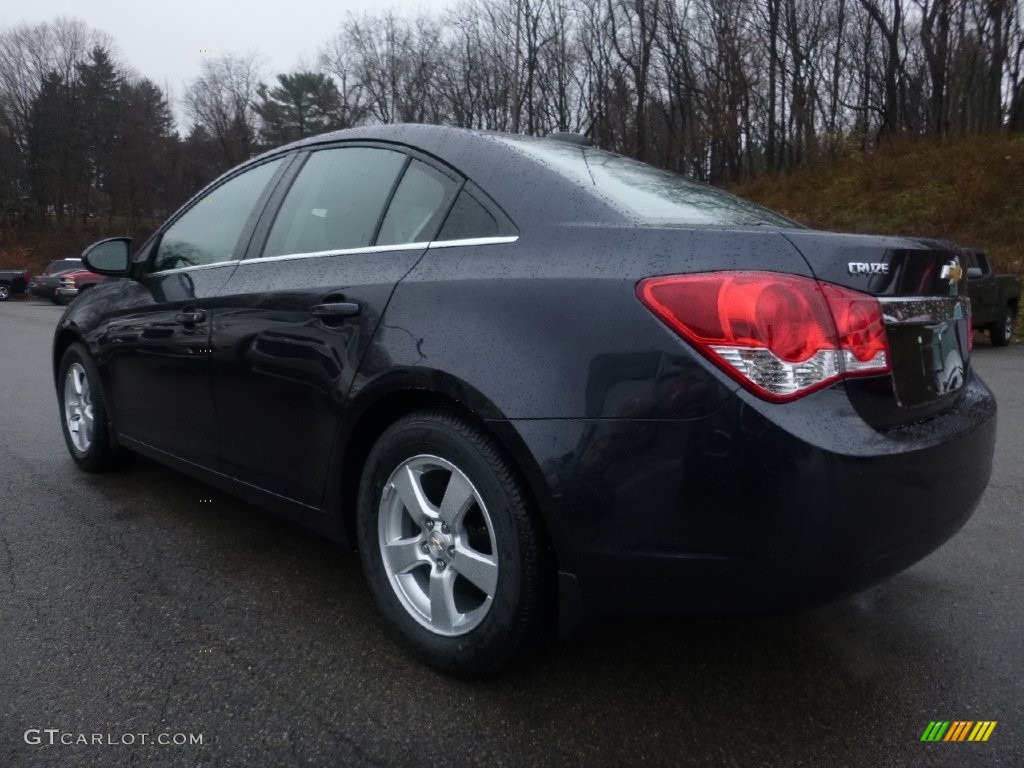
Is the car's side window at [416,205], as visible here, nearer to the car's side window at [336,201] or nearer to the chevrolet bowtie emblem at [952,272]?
the car's side window at [336,201]

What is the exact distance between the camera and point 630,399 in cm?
182

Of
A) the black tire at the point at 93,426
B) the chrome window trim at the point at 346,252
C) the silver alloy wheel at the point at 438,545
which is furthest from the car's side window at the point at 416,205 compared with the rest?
the black tire at the point at 93,426

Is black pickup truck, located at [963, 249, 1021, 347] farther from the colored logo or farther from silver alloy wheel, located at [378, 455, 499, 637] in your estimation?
silver alloy wheel, located at [378, 455, 499, 637]

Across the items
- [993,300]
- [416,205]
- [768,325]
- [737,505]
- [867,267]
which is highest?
[416,205]

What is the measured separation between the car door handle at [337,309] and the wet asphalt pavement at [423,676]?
3.18 ft

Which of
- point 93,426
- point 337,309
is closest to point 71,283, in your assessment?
point 93,426

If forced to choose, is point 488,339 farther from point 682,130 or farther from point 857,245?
point 682,130

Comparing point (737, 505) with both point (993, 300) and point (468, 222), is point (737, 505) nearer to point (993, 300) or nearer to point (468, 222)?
point (468, 222)

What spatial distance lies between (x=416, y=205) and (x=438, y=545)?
1.02m

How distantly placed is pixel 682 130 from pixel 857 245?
31.8m

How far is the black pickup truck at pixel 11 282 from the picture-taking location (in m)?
28.4

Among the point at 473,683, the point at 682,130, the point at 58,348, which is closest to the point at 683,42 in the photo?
the point at 682,130

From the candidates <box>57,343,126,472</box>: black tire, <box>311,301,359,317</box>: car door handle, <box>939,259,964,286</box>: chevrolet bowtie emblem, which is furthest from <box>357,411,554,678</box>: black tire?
<box>57,343,126,472</box>: black tire

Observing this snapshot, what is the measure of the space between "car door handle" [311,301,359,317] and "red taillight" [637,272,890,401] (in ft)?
3.06
